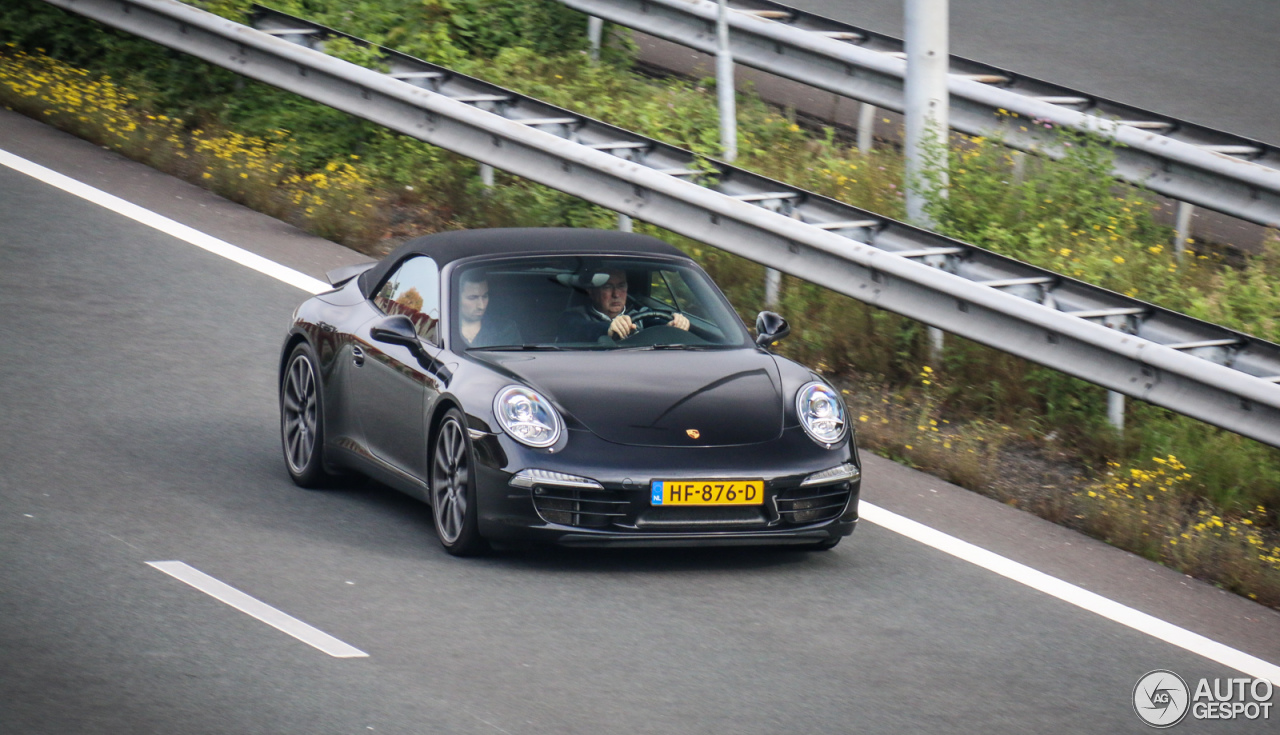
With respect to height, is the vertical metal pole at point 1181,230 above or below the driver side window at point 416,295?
below

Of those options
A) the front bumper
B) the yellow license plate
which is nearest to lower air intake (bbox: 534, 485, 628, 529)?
the front bumper

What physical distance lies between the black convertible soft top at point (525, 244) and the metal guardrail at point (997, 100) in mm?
4783

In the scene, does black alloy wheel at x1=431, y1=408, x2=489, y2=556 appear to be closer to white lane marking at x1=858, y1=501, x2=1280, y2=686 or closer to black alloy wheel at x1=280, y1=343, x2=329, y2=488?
black alloy wheel at x1=280, y1=343, x2=329, y2=488

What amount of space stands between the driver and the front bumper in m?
0.93

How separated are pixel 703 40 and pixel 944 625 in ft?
27.8

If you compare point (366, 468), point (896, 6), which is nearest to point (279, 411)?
point (366, 468)

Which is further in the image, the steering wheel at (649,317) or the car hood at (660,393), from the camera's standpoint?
the steering wheel at (649,317)

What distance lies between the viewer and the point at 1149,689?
692cm

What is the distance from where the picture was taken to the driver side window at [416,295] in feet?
28.8

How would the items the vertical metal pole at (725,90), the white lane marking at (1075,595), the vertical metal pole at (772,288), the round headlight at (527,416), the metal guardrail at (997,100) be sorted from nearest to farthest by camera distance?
the white lane marking at (1075,595) → the round headlight at (527,416) → the vertical metal pole at (772,288) → the metal guardrail at (997,100) → the vertical metal pole at (725,90)

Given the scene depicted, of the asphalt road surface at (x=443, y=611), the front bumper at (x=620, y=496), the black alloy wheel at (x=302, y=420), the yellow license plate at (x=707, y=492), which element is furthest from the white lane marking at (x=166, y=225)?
the yellow license plate at (x=707, y=492)

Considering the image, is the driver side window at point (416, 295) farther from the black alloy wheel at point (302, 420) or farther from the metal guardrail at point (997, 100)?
the metal guardrail at point (997, 100)

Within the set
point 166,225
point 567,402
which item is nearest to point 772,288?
point 567,402
